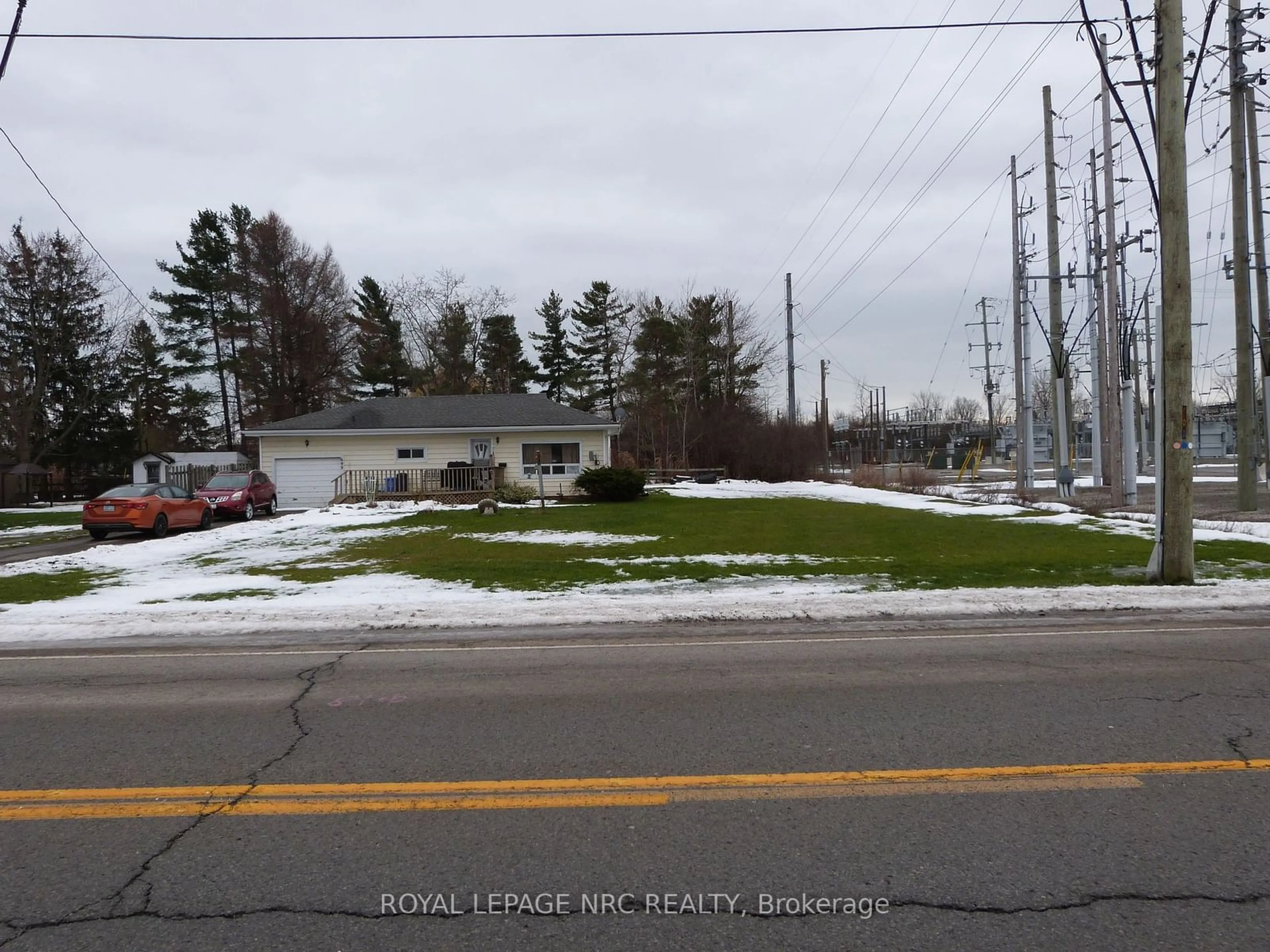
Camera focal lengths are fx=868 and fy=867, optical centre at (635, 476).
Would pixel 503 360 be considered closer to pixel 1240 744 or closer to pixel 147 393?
pixel 147 393

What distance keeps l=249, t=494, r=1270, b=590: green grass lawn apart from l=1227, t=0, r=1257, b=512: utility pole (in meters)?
5.24

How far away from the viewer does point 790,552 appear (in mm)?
15922

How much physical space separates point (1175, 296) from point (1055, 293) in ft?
63.9

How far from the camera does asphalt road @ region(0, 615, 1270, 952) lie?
128 inches

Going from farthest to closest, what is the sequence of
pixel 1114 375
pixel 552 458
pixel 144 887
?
pixel 552 458 < pixel 1114 375 < pixel 144 887

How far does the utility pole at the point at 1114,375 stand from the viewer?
2483 centimetres

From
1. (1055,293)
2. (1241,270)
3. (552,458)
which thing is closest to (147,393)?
(552,458)

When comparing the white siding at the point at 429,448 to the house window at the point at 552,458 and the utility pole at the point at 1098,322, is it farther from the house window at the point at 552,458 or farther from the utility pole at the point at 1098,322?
the utility pole at the point at 1098,322

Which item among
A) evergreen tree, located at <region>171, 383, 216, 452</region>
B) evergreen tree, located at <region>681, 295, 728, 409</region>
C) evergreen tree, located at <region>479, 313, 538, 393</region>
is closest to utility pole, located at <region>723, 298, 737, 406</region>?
evergreen tree, located at <region>681, 295, 728, 409</region>

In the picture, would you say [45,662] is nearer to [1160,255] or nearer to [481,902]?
[481,902]

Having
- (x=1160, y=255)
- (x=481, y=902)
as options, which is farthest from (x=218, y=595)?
(x=1160, y=255)

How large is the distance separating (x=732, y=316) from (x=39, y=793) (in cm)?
5620

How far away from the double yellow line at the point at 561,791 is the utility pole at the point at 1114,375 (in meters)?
22.9

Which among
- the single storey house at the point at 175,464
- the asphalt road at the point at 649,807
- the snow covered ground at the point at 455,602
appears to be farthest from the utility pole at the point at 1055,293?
the single storey house at the point at 175,464
